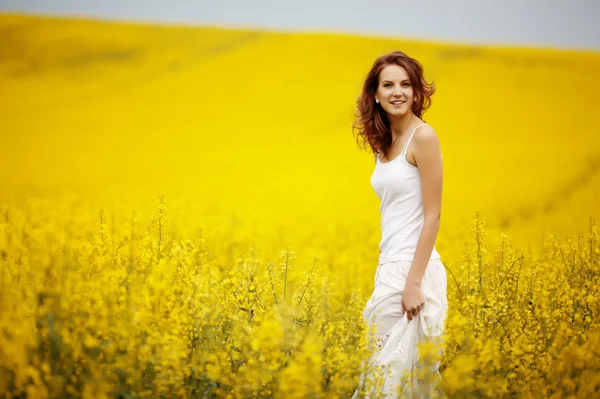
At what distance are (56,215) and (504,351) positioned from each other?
456cm

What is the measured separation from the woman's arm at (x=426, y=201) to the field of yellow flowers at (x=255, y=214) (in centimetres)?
23

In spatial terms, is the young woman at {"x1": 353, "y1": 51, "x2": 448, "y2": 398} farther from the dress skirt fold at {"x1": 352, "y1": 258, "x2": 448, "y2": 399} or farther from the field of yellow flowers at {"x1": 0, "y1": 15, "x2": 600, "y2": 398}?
the field of yellow flowers at {"x1": 0, "y1": 15, "x2": 600, "y2": 398}

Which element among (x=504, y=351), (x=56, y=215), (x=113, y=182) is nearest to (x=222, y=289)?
(x=504, y=351)

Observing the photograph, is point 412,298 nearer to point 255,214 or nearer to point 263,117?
point 255,214

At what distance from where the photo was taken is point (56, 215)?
20.7 ft

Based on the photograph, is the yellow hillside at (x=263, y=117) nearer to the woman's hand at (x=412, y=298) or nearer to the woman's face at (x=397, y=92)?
the woman's face at (x=397, y=92)

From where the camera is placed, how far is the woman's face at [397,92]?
2.94m

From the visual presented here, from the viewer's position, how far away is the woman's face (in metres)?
2.94

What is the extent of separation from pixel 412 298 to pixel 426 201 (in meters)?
0.40

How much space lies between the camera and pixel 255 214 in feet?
24.4

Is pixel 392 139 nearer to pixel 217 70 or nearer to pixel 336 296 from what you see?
pixel 336 296

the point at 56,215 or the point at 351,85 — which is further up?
→ the point at 351,85

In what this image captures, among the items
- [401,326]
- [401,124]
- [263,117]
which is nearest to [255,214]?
[263,117]

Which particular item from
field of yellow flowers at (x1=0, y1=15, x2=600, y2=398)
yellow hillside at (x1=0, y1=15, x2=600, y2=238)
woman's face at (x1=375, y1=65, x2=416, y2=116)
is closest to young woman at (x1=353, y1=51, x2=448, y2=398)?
woman's face at (x1=375, y1=65, x2=416, y2=116)
